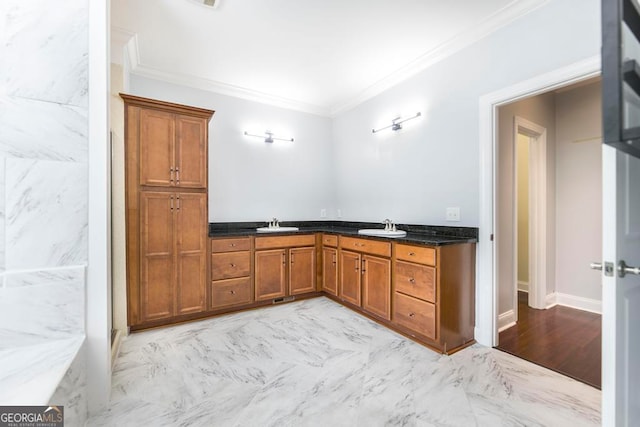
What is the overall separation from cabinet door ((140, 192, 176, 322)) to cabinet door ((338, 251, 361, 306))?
5.80 ft

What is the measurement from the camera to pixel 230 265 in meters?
2.92

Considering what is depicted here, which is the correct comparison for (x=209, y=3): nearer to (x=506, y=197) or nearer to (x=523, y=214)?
(x=506, y=197)

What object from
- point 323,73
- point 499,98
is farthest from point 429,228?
point 323,73

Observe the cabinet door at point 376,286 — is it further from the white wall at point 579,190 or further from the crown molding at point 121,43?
the crown molding at point 121,43

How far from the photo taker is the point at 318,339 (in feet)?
7.64

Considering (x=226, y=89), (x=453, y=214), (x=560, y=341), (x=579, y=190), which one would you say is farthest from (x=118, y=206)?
(x=579, y=190)

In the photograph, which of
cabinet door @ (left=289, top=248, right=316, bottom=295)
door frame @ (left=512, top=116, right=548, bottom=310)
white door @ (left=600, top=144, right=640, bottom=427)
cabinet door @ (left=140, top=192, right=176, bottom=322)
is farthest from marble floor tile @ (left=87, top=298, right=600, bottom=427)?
door frame @ (left=512, top=116, right=548, bottom=310)

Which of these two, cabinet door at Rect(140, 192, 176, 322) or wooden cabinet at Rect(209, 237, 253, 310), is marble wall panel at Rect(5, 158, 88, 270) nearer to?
cabinet door at Rect(140, 192, 176, 322)

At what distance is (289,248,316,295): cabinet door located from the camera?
3257 millimetres

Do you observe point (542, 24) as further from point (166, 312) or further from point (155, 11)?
point (166, 312)

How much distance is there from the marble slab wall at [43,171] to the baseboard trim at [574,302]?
4301 mm

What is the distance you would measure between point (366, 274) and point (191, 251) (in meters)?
1.81

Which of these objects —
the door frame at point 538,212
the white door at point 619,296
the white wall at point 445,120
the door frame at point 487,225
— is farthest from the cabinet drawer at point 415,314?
the door frame at point 538,212

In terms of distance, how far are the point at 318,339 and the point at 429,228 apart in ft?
4.96
